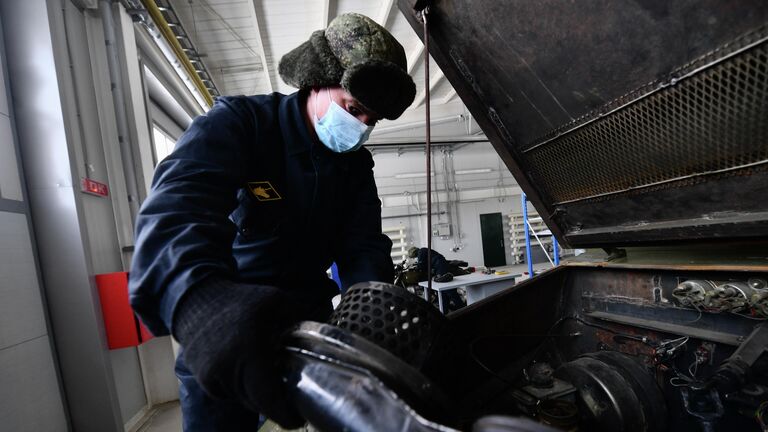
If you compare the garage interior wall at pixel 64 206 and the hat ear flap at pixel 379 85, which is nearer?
the hat ear flap at pixel 379 85

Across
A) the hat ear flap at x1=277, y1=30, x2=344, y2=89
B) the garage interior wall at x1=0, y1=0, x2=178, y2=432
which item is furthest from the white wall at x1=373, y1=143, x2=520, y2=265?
the hat ear flap at x1=277, y1=30, x2=344, y2=89

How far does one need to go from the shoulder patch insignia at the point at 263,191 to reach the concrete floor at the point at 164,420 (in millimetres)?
2160

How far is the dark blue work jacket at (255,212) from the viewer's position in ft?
1.75

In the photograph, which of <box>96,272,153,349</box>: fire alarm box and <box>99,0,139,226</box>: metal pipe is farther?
<box>99,0,139,226</box>: metal pipe

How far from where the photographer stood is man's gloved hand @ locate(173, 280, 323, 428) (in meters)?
0.43

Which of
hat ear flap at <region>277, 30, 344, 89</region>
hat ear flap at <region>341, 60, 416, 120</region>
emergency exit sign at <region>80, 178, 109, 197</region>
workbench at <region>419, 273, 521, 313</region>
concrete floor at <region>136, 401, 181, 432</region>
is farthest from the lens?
workbench at <region>419, 273, 521, 313</region>

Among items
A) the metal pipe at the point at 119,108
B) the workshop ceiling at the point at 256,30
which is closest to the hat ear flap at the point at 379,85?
the workshop ceiling at the point at 256,30

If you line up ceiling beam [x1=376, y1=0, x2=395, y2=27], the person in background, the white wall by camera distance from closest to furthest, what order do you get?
ceiling beam [x1=376, y1=0, x2=395, y2=27], the person in background, the white wall

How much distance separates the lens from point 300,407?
1.34ft

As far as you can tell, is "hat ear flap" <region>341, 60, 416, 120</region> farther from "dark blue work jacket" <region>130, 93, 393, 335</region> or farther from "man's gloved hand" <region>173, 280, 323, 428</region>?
"man's gloved hand" <region>173, 280, 323, 428</region>

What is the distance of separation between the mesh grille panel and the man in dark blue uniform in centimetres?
54

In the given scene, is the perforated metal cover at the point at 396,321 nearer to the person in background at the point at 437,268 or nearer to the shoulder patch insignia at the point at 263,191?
the shoulder patch insignia at the point at 263,191

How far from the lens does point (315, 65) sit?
2.97 feet

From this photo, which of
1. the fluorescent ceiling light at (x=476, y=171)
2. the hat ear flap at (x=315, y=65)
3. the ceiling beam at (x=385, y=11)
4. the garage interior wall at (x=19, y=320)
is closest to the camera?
the hat ear flap at (x=315, y=65)
